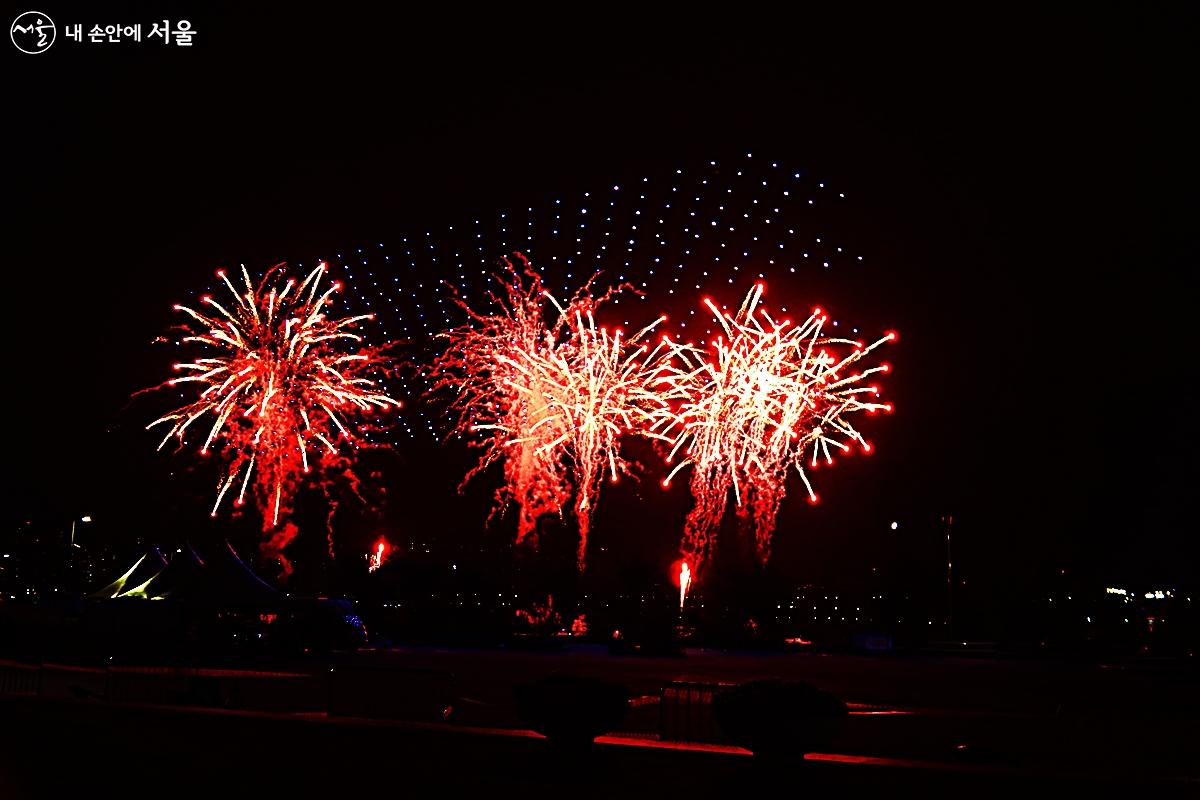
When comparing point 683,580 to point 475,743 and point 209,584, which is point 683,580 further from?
point 475,743

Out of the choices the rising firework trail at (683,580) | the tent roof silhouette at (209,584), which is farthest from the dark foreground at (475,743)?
the rising firework trail at (683,580)

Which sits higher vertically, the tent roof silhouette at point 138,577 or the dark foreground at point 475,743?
the tent roof silhouette at point 138,577

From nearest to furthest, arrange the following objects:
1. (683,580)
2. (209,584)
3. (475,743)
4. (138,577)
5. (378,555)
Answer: (475,743), (209,584), (138,577), (683,580), (378,555)

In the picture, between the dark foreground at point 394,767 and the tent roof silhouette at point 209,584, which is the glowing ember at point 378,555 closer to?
the tent roof silhouette at point 209,584

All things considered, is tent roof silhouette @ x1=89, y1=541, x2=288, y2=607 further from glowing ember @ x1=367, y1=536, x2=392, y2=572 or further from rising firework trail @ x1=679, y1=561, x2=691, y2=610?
rising firework trail @ x1=679, y1=561, x2=691, y2=610

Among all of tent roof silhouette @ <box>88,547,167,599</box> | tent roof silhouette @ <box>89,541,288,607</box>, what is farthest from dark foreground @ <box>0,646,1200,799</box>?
tent roof silhouette @ <box>88,547,167,599</box>

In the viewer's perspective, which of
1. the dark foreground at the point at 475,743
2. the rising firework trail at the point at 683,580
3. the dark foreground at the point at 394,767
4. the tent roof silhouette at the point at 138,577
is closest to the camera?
the dark foreground at the point at 394,767

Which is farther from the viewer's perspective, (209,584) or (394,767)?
(209,584)

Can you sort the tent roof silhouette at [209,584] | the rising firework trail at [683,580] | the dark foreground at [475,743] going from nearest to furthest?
the dark foreground at [475,743] < the tent roof silhouette at [209,584] < the rising firework trail at [683,580]

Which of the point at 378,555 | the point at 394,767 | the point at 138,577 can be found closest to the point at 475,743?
the point at 394,767

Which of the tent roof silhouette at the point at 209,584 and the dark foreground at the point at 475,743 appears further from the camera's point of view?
the tent roof silhouette at the point at 209,584

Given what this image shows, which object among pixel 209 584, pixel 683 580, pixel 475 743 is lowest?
pixel 475 743

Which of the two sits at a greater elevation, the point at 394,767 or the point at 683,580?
the point at 683,580

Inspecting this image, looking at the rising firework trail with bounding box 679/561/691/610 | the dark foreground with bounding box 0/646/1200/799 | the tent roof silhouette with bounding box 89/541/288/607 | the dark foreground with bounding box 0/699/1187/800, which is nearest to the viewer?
the dark foreground with bounding box 0/699/1187/800
